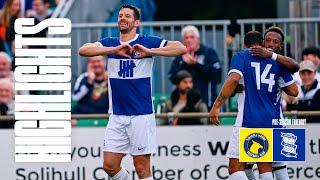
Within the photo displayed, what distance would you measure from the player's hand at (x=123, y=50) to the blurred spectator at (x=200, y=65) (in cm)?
357

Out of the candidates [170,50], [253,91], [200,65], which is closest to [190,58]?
[200,65]

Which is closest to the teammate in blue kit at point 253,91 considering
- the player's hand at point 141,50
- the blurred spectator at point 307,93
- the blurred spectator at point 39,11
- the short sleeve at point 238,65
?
the short sleeve at point 238,65

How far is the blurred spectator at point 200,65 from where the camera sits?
70.9 ft

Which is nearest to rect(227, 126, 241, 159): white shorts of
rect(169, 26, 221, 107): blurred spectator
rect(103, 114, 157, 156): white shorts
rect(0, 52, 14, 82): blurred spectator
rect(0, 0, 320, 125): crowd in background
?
rect(103, 114, 157, 156): white shorts

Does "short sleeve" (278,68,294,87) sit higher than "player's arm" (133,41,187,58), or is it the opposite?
"player's arm" (133,41,187,58)

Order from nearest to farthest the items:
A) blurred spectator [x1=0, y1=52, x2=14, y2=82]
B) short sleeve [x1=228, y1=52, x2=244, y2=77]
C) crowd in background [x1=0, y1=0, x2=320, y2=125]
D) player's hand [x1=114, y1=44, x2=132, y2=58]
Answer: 1. player's hand [x1=114, y1=44, x2=132, y2=58]
2. short sleeve [x1=228, y1=52, x2=244, y2=77]
3. crowd in background [x1=0, y1=0, x2=320, y2=125]
4. blurred spectator [x1=0, y1=52, x2=14, y2=82]

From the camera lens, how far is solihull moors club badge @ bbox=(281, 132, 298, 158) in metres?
Result: 18.7

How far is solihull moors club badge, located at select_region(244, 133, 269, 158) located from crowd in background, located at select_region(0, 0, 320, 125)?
7.83 ft

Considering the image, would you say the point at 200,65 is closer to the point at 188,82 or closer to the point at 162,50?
the point at 188,82

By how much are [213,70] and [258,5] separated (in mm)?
7622

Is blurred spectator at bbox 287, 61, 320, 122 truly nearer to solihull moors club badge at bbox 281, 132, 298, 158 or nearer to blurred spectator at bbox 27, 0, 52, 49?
solihull moors club badge at bbox 281, 132, 298, 158

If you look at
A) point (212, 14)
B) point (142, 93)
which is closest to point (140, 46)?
point (142, 93)

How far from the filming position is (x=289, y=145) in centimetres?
1898

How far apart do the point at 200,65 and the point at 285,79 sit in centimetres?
341
